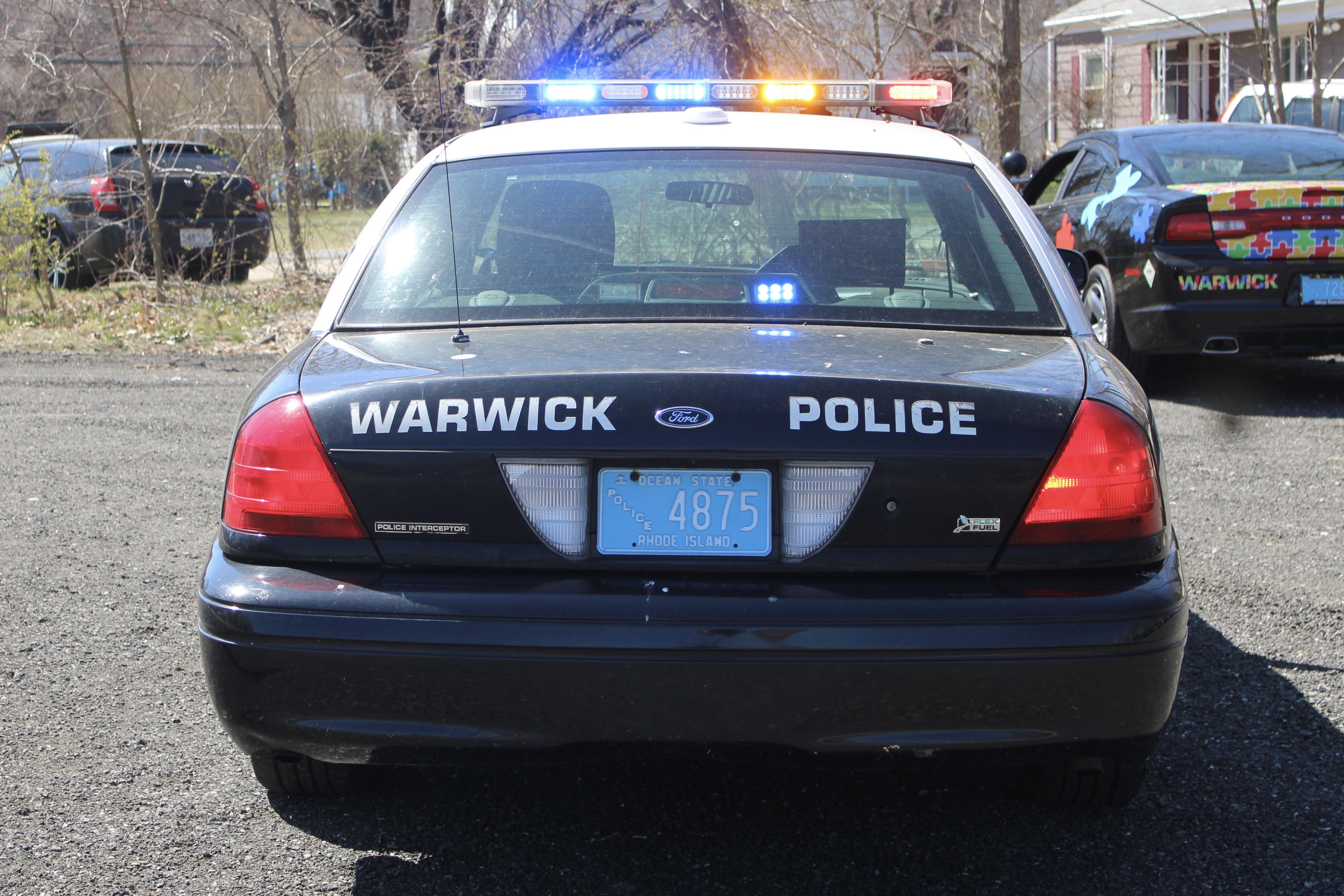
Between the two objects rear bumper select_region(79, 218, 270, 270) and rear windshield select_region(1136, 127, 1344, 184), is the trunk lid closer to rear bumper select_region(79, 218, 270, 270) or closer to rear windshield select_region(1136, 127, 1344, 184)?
rear windshield select_region(1136, 127, 1344, 184)

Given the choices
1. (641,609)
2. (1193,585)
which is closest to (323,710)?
(641,609)

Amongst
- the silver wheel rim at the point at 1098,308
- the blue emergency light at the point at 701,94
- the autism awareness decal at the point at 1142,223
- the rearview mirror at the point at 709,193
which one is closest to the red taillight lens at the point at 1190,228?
the autism awareness decal at the point at 1142,223

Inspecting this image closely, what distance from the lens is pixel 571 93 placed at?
144 inches

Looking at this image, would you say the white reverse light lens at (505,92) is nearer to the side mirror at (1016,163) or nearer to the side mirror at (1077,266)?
the side mirror at (1077,266)

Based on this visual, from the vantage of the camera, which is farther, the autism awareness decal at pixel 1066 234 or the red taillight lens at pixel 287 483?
the autism awareness decal at pixel 1066 234

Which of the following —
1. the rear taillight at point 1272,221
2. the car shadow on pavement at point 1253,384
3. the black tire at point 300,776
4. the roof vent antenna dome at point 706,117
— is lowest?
the car shadow on pavement at point 1253,384

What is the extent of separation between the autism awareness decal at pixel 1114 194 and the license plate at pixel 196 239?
8.52m

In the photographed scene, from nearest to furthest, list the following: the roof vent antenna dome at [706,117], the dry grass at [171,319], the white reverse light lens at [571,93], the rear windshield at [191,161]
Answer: the roof vent antenna dome at [706,117] → the white reverse light lens at [571,93] → the dry grass at [171,319] → the rear windshield at [191,161]

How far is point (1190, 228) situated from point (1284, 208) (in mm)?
461

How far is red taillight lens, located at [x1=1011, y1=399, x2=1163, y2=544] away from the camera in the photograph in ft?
7.52

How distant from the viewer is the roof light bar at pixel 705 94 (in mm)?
3699

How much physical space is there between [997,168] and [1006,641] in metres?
1.50

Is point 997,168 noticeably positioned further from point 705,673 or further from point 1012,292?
point 705,673

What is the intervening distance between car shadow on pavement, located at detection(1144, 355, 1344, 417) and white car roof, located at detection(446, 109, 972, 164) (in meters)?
4.54
